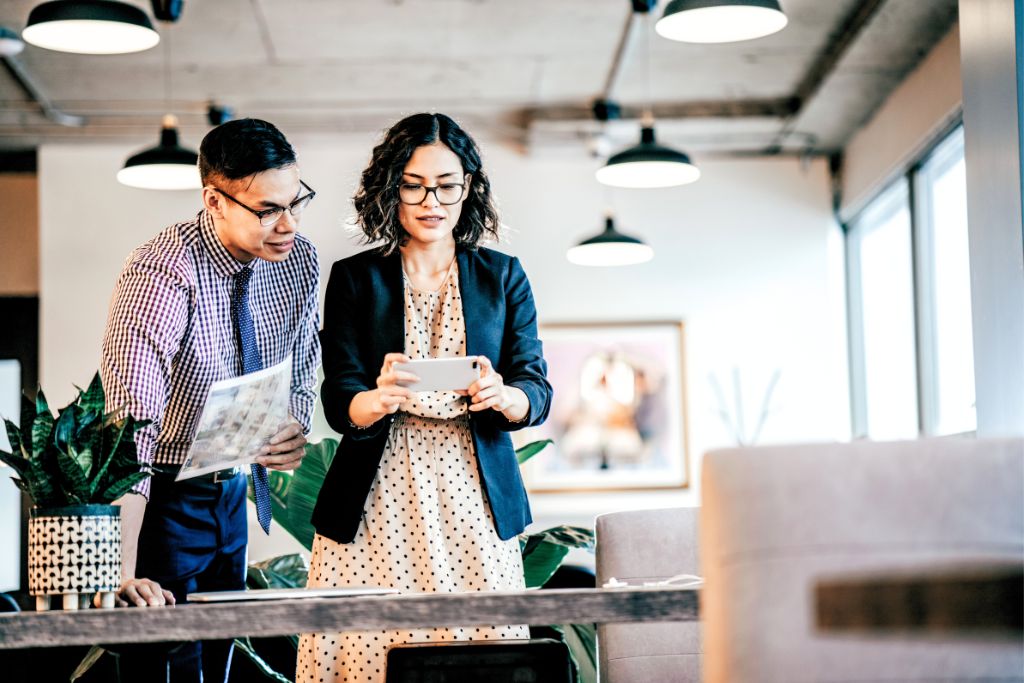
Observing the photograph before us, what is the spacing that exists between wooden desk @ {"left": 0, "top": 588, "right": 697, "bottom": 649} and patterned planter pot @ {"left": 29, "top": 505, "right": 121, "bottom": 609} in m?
0.13

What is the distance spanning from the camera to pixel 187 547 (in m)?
1.94

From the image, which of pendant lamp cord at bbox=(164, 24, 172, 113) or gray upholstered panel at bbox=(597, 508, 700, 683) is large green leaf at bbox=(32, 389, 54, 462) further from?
pendant lamp cord at bbox=(164, 24, 172, 113)

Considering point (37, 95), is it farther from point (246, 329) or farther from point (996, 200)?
point (996, 200)

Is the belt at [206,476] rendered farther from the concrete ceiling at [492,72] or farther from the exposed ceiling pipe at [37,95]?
the exposed ceiling pipe at [37,95]

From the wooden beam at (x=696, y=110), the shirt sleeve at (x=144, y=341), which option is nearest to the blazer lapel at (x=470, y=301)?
the shirt sleeve at (x=144, y=341)

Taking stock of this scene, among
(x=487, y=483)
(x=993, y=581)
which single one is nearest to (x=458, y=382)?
(x=487, y=483)

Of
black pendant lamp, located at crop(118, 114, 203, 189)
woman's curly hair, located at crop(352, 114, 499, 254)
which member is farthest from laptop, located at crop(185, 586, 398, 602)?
black pendant lamp, located at crop(118, 114, 203, 189)

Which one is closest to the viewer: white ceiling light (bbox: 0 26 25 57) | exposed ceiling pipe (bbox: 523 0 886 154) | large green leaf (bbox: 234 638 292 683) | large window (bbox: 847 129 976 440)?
large green leaf (bbox: 234 638 292 683)

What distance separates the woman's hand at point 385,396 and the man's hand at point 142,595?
0.40 metres

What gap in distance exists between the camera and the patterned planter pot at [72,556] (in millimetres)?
1384

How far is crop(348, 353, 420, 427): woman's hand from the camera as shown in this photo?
5.38 feet

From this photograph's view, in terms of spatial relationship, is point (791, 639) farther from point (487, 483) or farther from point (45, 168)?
point (45, 168)

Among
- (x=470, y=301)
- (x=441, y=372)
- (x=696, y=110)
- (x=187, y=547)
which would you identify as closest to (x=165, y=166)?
(x=696, y=110)

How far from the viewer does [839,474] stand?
1.10m
